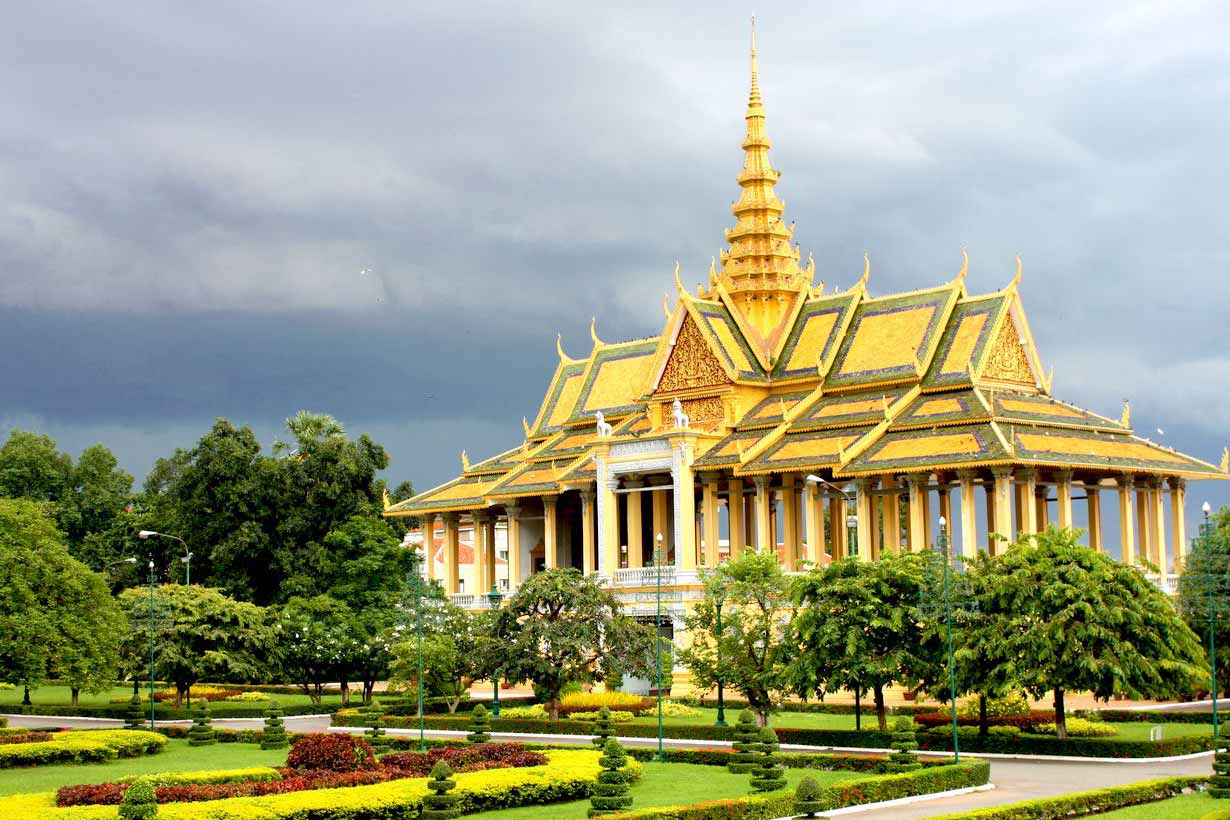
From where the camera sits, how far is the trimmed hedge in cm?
2503

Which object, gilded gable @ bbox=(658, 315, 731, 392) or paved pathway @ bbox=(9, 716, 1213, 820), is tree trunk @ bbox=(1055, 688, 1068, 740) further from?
gilded gable @ bbox=(658, 315, 731, 392)

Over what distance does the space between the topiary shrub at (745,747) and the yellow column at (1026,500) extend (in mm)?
17911

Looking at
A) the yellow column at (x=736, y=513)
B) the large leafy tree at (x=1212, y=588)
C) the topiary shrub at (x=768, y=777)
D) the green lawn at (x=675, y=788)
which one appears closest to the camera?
the green lawn at (x=675, y=788)

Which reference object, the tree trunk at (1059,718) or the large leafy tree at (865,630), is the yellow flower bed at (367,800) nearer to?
the large leafy tree at (865,630)

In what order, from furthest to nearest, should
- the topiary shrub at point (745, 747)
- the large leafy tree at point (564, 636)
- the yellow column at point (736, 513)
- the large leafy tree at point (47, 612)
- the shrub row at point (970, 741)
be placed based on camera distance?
1. the yellow column at point (736, 513)
2. the large leafy tree at point (564, 636)
3. the large leafy tree at point (47, 612)
4. the shrub row at point (970, 741)
5. the topiary shrub at point (745, 747)

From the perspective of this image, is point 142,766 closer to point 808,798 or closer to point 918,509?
point 808,798

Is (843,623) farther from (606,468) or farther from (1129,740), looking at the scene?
(606,468)

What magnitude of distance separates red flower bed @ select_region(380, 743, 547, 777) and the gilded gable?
26680 mm

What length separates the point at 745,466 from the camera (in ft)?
175

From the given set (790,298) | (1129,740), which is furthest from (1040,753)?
(790,298)

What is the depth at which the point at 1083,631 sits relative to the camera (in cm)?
3419

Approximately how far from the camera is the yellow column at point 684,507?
53656mm

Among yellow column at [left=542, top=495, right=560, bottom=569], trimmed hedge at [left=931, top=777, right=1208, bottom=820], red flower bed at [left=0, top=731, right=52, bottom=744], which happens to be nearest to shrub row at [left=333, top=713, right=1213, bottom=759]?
trimmed hedge at [left=931, top=777, right=1208, bottom=820]

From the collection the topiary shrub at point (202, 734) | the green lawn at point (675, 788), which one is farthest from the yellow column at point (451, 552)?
the green lawn at point (675, 788)
